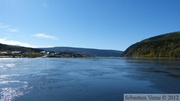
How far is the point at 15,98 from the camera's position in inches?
941

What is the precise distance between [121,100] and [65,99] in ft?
19.4

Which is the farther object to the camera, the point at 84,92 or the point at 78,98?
the point at 84,92

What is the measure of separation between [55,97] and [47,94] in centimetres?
214

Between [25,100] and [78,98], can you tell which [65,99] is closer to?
[78,98]

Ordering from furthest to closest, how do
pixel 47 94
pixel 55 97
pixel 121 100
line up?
pixel 47 94, pixel 55 97, pixel 121 100

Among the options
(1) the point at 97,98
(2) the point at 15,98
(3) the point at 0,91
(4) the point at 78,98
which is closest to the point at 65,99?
(4) the point at 78,98

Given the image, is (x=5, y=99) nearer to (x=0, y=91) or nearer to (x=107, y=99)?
(x=0, y=91)

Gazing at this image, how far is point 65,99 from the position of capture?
23.7 meters

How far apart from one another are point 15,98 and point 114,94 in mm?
11103

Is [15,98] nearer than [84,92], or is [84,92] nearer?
[15,98]

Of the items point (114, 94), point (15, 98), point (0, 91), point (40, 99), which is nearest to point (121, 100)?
point (114, 94)

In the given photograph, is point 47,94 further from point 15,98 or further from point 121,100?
point 121,100

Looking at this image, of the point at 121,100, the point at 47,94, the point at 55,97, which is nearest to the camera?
the point at 121,100

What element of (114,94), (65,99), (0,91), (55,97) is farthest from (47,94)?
(114,94)
